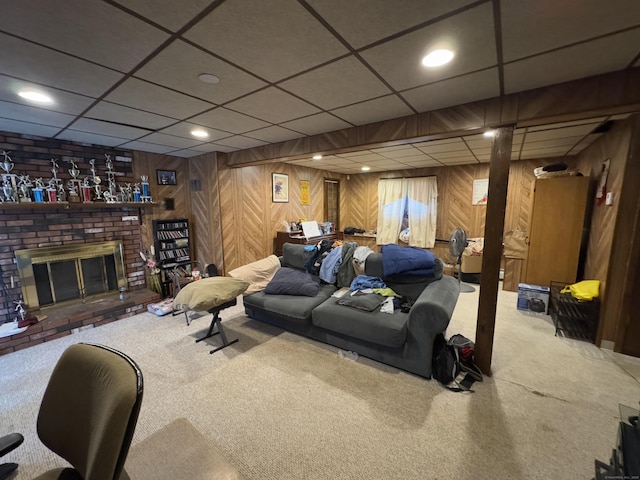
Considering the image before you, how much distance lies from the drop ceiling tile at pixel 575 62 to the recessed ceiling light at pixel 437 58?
431 mm

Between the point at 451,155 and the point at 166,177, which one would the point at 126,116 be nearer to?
the point at 166,177

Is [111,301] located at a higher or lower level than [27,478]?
higher

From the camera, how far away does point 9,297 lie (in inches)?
129

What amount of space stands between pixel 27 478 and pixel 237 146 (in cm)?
377

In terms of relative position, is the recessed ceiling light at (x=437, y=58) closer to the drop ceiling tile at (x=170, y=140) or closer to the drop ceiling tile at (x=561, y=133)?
the drop ceiling tile at (x=561, y=133)

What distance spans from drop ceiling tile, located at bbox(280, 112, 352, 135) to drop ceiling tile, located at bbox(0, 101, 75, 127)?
2.25m

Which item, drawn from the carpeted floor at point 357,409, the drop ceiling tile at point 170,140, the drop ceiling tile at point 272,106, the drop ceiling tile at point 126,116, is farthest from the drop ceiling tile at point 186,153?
the carpeted floor at point 357,409

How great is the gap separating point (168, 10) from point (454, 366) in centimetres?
309

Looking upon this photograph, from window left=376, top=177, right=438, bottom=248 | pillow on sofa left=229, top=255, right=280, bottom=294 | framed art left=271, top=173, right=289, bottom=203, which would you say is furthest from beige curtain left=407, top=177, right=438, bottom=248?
pillow on sofa left=229, top=255, right=280, bottom=294

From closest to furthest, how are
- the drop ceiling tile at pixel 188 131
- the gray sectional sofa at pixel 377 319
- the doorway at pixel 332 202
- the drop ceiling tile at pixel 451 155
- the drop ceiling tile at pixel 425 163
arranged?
the gray sectional sofa at pixel 377 319, the drop ceiling tile at pixel 188 131, the drop ceiling tile at pixel 451 155, the drop ceiling tile at pixel 425 163, the doorway at pixel 332 202

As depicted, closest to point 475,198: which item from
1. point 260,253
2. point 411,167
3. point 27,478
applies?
point 411,167

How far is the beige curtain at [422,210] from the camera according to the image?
6.13 m

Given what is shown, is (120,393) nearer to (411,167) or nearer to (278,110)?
(278,110)

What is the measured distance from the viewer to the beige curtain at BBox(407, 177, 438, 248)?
6.13 metres
